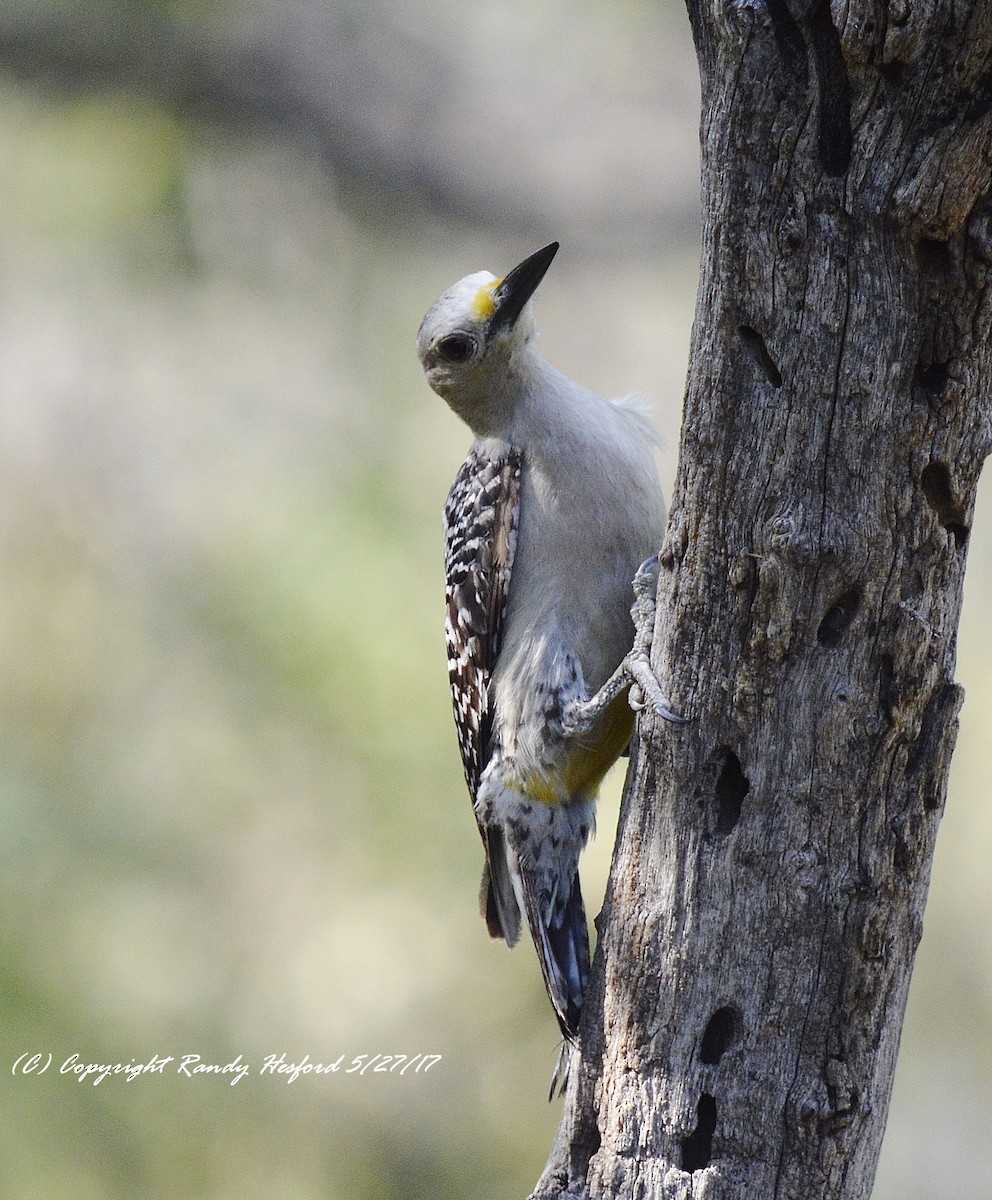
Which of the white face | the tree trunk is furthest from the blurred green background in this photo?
the tree trunk

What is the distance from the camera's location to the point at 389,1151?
713 centimetres

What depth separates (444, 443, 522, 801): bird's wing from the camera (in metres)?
3.32

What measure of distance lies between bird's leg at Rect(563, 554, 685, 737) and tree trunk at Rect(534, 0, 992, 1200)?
0.15ft

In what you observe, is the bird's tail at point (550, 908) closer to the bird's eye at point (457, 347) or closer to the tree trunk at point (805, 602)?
the tree trunk at point (805, 602)

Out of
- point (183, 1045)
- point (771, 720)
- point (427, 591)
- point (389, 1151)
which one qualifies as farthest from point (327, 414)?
point (771, 720)

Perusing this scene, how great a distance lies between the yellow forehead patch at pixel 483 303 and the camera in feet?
11.2

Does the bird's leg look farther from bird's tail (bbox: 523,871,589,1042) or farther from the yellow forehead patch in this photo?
the yellow forehead patch

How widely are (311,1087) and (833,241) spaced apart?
6.53 m

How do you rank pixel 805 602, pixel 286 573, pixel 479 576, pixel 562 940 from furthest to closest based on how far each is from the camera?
pixel 286 573
pixel 479 576
pixel 562 940
pixel 805 602

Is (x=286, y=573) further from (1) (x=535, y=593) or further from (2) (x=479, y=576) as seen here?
(1) (x=535, y=593)

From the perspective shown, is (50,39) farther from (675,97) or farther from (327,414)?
(675,97)

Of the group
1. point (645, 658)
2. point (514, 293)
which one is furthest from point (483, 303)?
→ point (645, 658)

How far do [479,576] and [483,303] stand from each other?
0.79 m

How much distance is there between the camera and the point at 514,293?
133 inches
